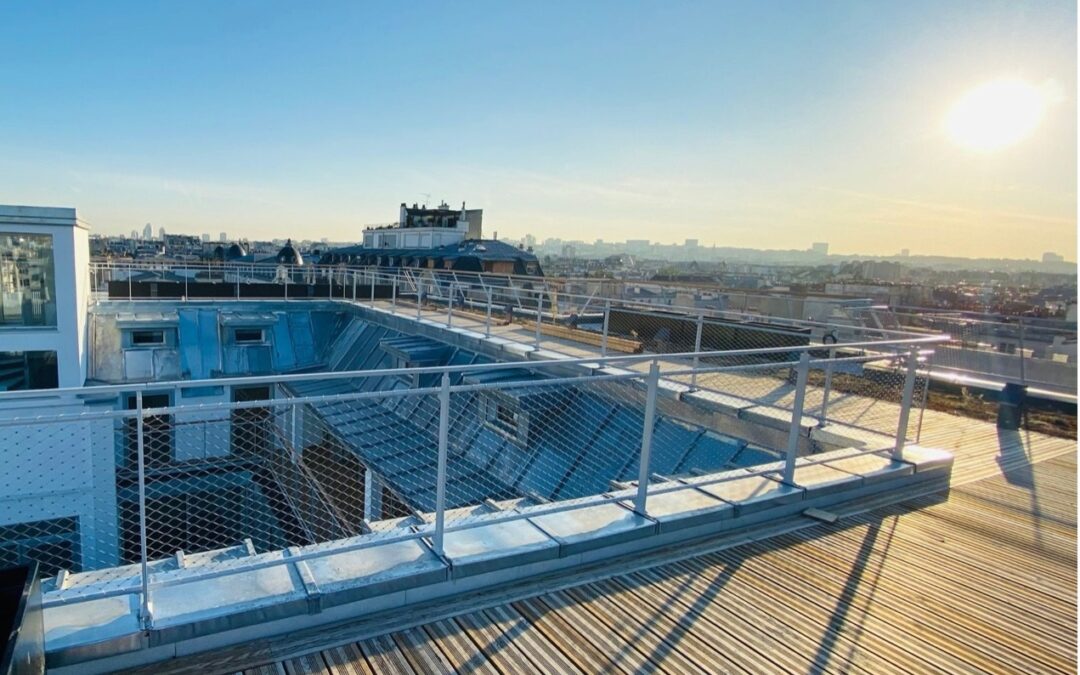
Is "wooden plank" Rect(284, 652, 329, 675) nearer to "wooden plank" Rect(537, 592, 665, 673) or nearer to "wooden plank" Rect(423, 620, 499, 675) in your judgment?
"wooden plank" Rect(423, 620, 499, 675)

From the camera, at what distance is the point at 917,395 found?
8547mm

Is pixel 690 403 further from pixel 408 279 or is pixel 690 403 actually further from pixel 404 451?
pixel 408 279

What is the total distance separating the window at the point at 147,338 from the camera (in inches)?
545

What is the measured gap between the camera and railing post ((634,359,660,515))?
335 cm

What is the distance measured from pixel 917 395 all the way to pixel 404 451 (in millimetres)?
7570

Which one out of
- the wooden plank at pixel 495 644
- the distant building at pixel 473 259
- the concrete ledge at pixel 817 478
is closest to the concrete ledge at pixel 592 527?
the wooden plank at pixel 495 644

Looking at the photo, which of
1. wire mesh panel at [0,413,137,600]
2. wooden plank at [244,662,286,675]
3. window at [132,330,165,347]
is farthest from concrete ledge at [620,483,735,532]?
window at [132,330,165,347]

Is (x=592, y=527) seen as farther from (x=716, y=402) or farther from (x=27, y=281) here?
(x=27, y=281)

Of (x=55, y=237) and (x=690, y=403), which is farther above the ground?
(x=55, y=237)

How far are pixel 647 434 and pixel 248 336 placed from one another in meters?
14.6

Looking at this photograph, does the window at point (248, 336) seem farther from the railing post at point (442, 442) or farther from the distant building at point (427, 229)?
the distant building at point (427, 229)

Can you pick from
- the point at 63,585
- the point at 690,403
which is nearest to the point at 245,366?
the point at 690,403

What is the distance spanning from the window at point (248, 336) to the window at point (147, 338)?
1.59 metres

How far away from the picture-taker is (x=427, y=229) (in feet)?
140
